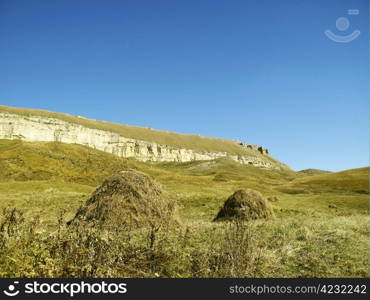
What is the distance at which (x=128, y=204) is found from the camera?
12.4 meters

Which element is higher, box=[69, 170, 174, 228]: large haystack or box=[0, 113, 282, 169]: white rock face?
box=[0, 113, 282, 169]: white rock face

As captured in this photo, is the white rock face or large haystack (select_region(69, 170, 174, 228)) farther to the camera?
the white rock face

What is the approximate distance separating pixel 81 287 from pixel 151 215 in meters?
7.40

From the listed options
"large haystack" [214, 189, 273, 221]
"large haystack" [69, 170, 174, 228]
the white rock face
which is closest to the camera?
"large haystack" [69, 170, 174, 228]

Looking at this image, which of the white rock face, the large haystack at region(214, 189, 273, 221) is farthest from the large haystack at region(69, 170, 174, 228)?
the white rock face

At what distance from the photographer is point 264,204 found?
16.9 meters

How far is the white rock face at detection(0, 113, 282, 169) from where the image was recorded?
3937 inches

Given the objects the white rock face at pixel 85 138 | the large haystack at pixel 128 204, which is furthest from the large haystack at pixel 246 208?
the white rock face at pixel 85 138

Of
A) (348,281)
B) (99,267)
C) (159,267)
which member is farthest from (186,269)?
(348,281)

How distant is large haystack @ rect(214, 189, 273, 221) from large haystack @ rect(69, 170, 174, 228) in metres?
4.24

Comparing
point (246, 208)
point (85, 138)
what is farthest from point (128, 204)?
point (85, 138)

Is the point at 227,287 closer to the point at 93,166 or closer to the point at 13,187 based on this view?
the point at 13,187

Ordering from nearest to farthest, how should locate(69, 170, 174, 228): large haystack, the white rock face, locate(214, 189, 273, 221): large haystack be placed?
locate(69, 170, 174, 228): large haystack, locate(214, 189, 273, 221): large haystack, the white rock face

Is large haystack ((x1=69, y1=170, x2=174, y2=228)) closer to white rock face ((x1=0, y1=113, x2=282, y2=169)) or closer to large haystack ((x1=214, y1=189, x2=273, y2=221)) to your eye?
large haystack ((x1=214, y1=189, x2=273, y2=221))
